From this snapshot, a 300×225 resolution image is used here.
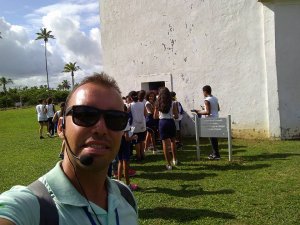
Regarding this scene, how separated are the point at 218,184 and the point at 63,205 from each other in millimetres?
6629

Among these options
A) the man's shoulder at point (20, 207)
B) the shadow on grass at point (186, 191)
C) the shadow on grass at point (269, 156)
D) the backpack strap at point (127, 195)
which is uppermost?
the man's shoulder at point (20, 207)

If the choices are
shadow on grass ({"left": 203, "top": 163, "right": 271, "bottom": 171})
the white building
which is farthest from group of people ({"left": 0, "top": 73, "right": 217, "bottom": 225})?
the white building

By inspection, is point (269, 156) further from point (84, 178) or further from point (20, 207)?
point (20, 207)

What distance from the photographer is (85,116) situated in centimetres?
170

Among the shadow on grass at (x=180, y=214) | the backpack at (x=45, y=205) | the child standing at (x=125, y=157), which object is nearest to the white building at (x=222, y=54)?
the child standing at (x=125, y=157)

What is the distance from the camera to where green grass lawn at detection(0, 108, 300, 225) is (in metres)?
6.10

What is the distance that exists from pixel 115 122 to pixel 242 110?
41.8 ft

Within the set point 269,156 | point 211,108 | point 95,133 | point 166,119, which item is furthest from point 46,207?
point 269,156

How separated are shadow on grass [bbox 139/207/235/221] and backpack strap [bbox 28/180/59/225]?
4615mm

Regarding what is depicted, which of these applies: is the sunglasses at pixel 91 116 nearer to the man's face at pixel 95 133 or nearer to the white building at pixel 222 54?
the man's face at pixel 95 133

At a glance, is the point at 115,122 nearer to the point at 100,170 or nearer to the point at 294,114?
the point at 100,170

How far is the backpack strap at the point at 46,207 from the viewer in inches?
57.1

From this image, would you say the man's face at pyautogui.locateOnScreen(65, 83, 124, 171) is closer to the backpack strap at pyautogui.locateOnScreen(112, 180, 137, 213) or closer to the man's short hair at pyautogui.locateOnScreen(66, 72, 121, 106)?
the man's short hair at pyautogui.locateOnScreen(66, 72, 121, 106)

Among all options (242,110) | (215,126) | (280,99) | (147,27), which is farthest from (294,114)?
(147,27)
